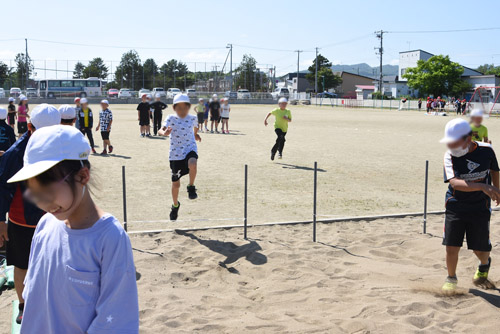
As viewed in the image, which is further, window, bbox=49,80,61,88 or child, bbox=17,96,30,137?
window, bbox=49,80,61,88

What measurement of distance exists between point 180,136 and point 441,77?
73.4m

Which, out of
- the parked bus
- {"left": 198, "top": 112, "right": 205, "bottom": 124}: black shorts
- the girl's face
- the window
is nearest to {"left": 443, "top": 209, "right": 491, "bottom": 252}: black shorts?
the girl's face

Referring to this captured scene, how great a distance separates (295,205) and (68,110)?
452 cm

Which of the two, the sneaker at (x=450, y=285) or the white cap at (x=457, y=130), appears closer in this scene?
the white cap at (x=457, y=130)

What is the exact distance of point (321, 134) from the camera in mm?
24328

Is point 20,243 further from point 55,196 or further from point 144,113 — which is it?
point 144,113

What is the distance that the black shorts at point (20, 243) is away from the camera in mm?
4152

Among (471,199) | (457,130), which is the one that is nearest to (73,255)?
(457,130)

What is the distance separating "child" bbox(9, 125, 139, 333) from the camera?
184 centimetres

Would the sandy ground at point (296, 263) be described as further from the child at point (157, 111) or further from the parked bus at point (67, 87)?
the parked bus at point (67, 87)

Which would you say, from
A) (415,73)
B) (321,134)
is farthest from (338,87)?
(321,134)

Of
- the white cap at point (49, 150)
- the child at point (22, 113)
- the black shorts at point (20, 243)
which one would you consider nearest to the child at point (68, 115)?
the black shorts at point (20, 243)

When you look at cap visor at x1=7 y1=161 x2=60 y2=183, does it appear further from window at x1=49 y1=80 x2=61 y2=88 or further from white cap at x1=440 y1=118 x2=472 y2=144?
window at x1=49 y1=80 x2=61 y2=88

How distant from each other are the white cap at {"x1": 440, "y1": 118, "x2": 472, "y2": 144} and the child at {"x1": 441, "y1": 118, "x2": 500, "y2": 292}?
15.5 inches
